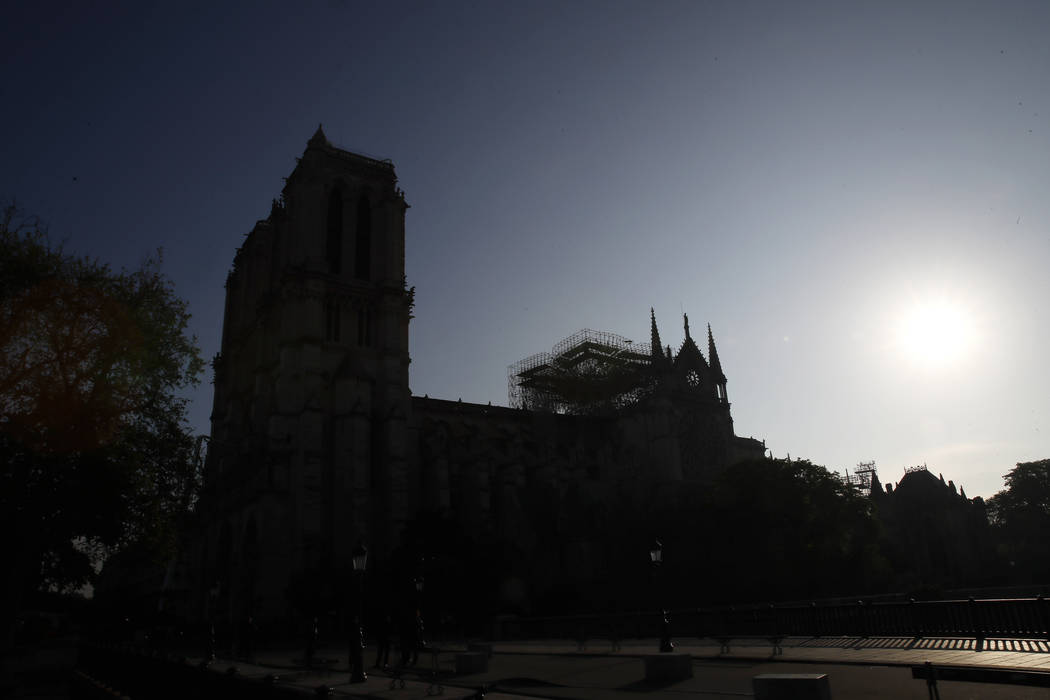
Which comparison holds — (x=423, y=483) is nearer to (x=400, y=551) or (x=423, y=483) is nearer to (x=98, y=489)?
(x=400, y=551)

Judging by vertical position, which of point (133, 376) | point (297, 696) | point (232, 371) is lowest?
point (297, 696)

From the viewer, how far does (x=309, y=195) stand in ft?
185

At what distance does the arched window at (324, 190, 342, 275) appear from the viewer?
56938 mm

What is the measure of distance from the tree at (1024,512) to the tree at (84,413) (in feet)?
242

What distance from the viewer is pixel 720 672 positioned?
14.6 metres

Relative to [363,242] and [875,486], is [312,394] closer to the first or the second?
[363,242]

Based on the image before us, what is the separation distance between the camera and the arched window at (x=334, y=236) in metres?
56.9

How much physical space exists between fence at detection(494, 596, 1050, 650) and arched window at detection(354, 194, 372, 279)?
37.4m

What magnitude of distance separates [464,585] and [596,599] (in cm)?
1090

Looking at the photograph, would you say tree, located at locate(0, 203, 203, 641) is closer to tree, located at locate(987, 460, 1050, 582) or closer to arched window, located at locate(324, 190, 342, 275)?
arched window, located at locate(324, 190, 342, 275)

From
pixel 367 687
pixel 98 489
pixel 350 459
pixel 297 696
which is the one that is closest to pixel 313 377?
pixel 350 459

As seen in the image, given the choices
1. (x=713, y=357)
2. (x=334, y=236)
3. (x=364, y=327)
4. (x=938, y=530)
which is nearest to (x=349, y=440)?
(x=364, y=327)

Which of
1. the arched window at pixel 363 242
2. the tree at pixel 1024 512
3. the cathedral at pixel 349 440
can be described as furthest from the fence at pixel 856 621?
the tree at pixel 1024 512

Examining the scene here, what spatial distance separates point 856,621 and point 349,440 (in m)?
36.3
